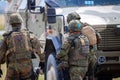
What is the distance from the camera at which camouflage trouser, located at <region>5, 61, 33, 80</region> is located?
8.87m

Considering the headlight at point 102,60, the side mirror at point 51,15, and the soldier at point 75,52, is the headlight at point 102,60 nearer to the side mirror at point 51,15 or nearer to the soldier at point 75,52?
the side mirror at point 51,15

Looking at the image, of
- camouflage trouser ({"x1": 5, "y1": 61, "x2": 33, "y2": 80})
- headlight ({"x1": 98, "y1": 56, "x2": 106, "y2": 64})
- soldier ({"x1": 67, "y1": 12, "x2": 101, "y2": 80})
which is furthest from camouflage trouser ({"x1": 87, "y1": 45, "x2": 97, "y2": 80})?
camouflage trouser ({"x1": 5, "y1": 61, "x2": 33, "y2": 80})

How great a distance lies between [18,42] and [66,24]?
6.43 feet

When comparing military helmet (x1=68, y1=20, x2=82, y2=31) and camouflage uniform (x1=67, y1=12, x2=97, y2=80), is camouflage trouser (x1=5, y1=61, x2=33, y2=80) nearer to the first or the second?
military helmet (x1=68, y1=20, x2=82, y2=31)

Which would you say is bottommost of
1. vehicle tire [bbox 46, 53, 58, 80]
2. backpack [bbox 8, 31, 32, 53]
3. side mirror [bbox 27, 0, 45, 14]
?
vehicle tire [bbox 46, 53, 58, 80]

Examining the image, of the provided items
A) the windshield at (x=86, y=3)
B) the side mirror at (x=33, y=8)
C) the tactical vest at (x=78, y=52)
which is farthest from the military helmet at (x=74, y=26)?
the windshield at (x=86, y=3)

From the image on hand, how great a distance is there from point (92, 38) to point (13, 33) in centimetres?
160

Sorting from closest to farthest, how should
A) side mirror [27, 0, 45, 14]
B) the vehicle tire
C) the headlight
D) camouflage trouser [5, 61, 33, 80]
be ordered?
camouflage trouser [5, 61, 33, 80], the vehicle tire, the headlight, side mirror [27, 0, 45, 14]

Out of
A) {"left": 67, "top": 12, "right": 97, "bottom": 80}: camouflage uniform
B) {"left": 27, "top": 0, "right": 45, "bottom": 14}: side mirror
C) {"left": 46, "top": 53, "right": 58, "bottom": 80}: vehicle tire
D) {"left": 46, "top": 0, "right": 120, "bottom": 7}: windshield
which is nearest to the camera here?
{"left": 67, "top": 12, "right": 97, "bottom": 80}: camouflage uniform

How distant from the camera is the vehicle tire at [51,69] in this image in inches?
408

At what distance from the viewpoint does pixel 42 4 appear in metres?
11.8

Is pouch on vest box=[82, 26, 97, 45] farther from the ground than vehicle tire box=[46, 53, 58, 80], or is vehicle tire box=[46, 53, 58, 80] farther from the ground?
pouch on vest box=[82, 26, 97, 45]

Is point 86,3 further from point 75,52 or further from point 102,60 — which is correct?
point 75,52

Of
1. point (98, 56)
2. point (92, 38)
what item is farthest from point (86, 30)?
point (98, 56)
